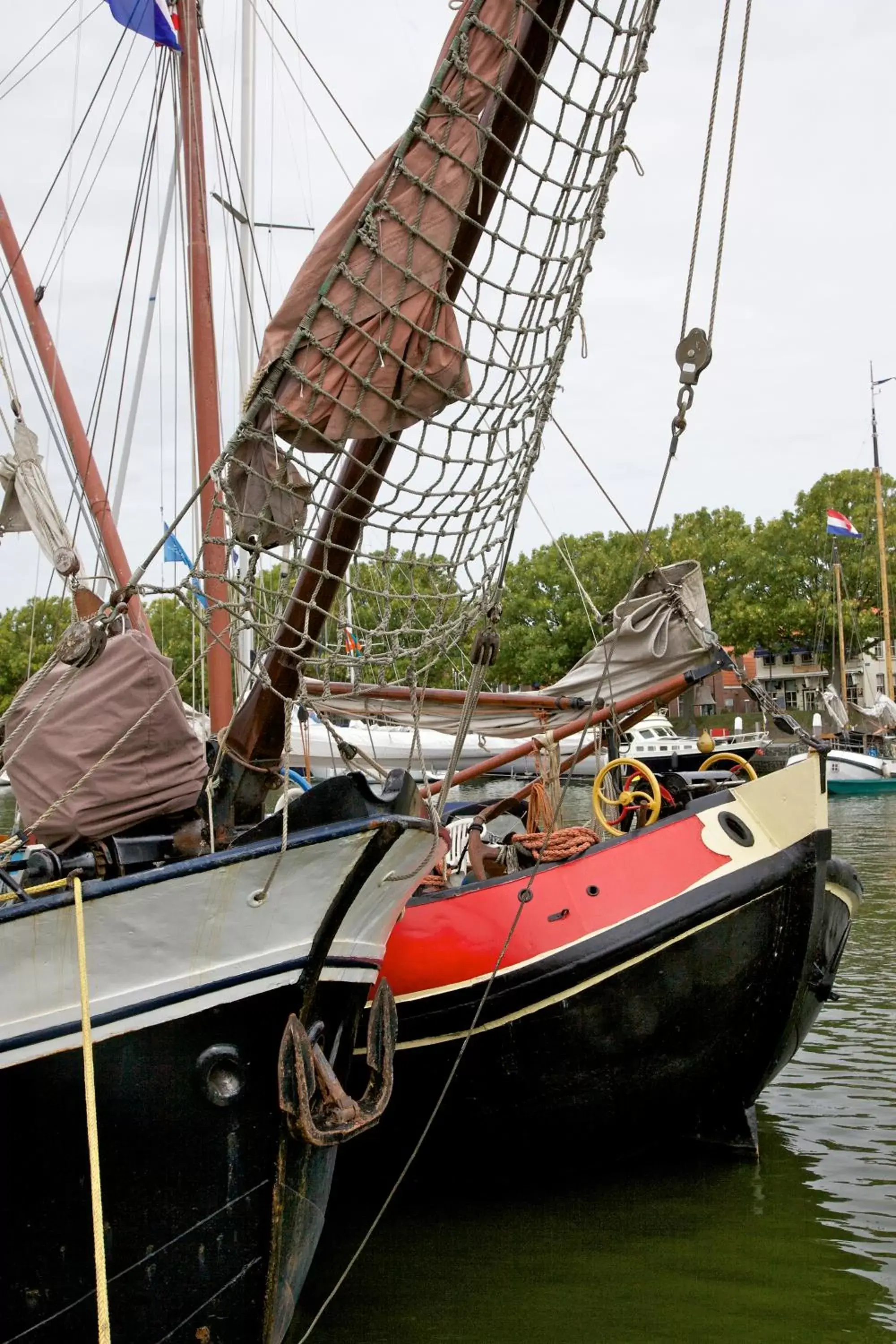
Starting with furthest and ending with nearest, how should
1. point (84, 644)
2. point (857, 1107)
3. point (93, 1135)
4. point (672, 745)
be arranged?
1. point (672, 745)
2. point (857, 1107)
3. point (84, 644)
4. point (93, 1135)

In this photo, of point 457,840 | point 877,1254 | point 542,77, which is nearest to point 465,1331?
point 877,1254

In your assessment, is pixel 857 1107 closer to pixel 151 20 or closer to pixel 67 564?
pixel 67 564

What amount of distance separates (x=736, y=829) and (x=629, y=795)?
0.82 m

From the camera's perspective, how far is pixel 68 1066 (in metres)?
4.39

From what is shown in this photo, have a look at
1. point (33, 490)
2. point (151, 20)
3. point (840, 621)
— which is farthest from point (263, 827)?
point (840, 621)

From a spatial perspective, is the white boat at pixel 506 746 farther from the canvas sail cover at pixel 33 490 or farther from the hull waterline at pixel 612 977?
the hull waterline at pixel 612 977

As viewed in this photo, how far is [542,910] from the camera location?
6496 mm

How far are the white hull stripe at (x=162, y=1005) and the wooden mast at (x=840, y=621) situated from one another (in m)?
40.4

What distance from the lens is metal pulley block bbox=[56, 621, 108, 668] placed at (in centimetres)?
520

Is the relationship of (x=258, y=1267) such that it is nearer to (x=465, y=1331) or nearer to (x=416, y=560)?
(x=465, y=1331)

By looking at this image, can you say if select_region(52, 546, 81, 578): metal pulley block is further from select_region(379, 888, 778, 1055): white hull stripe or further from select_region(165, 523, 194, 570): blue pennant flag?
select_region(165, 523, 194, 570): blue pennant flag

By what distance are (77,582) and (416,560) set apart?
2.72 metres

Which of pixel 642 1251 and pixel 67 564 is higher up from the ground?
pixel 67 564

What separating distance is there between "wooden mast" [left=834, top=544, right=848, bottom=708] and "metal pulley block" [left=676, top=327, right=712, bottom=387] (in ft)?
127
